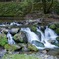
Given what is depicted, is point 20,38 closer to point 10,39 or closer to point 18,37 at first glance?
point 18,37

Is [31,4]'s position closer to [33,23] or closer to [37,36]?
Answer: [33,23]

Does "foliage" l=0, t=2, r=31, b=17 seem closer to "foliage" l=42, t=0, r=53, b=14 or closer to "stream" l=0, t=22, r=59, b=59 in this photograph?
"foliage" l=42, t=0, r=53, b=14

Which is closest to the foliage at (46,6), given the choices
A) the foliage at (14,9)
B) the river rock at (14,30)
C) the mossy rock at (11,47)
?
Answer: the foliage at (14,9)

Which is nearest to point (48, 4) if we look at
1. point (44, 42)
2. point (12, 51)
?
point (44, 42)

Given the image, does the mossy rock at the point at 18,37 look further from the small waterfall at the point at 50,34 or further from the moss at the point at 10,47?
the small waterfall at the point at 50,34

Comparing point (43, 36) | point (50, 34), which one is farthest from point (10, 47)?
point (50, 34)

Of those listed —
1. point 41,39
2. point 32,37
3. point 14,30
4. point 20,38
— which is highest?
point 14,30

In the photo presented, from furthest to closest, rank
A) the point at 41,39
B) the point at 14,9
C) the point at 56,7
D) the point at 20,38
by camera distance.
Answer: the point at 14,9 < the point at 56,7 < the point at 41,39 < the point at 20,38

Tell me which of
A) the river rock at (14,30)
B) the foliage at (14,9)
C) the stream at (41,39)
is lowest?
the stream at (41,39)

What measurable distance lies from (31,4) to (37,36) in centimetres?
841

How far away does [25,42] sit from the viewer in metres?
16.5

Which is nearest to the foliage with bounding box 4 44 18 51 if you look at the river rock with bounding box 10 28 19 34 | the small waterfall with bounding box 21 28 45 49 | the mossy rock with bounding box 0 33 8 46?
the mossy rock with bounding box 0 33 8 46

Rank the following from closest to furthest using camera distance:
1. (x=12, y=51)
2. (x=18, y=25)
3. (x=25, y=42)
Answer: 1. (x=12, y=51)
2. (x=25, y=42)
3. (x=18, y=25)

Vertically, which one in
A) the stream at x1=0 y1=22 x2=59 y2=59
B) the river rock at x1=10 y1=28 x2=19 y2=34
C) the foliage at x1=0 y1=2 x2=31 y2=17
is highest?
the foliage at x1=0 y1=2 x2=31 y2=17
